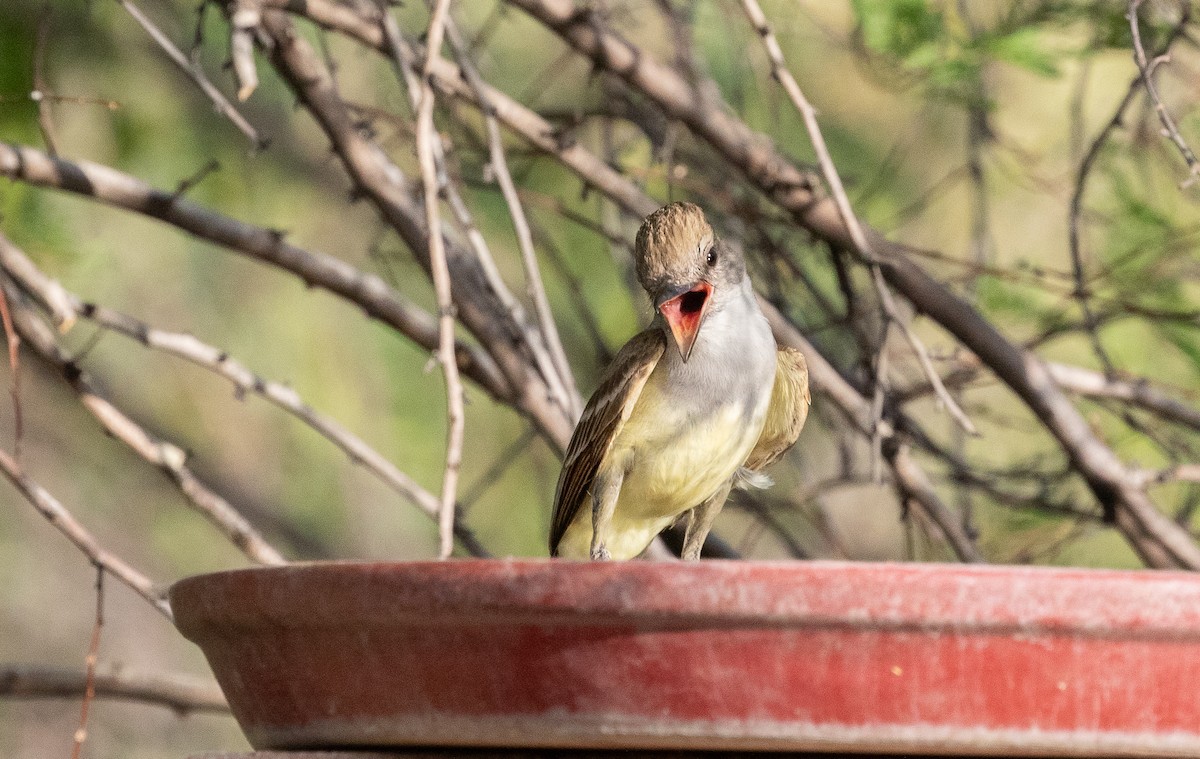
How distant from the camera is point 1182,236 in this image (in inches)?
156

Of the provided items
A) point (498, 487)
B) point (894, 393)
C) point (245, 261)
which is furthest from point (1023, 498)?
point (245, 261)

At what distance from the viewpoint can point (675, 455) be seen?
2639 millimetres

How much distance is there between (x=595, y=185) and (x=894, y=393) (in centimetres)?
89

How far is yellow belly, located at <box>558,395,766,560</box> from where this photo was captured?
2.60 meters

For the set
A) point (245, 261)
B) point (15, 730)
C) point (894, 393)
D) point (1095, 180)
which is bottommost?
point (15, 730)

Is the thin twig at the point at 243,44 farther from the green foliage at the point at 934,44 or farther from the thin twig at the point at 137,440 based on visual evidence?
the green foliage at the point at 934,44

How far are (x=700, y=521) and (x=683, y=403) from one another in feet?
1.00

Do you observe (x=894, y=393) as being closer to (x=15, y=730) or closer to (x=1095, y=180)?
(x=1095, y=180)

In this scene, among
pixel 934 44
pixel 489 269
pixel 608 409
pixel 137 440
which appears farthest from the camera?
pixel 934 44

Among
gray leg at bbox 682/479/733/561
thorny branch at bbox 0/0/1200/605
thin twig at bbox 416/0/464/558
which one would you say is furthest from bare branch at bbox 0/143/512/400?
thin twig at bbox 416/0/464/558

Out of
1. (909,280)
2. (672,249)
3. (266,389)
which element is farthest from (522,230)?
(909,280)

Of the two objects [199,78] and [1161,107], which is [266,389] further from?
[1161,107]

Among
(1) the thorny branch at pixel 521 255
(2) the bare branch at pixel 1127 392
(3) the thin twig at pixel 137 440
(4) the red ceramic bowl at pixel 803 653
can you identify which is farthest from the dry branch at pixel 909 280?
(4) the red ceramic bowl at pixel 803 653

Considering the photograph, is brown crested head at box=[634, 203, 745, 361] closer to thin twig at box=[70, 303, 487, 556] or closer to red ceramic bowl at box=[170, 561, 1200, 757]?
thin twig at box=[70, 303, 487, 556]
